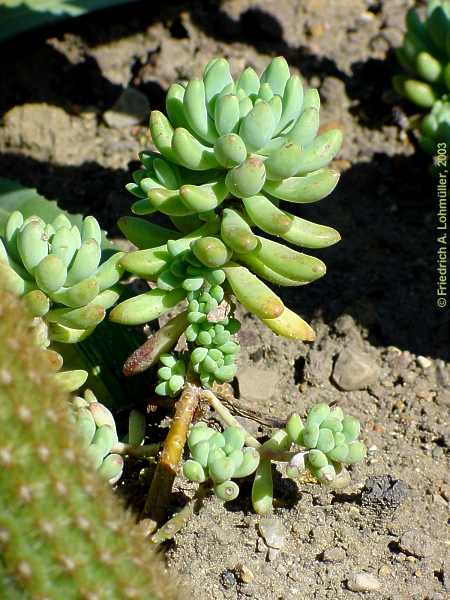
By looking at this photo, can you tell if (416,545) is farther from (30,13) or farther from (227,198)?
(30,13)

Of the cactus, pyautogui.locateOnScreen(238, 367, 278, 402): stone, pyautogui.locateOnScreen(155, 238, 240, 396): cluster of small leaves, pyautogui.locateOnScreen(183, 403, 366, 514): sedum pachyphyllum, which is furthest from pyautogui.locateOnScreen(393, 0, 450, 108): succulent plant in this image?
the cactus

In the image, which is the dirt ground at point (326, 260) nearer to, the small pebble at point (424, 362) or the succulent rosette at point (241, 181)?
the small pebble at point (424, 362)

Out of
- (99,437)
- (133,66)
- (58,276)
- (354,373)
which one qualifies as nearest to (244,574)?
(99,437)

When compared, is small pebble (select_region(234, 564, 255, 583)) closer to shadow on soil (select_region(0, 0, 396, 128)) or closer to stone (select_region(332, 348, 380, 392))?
stone (select_region(332, 348, 380, 392))

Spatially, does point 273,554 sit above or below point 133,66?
below

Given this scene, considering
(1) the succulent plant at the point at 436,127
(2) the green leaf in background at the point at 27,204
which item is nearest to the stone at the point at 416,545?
(2) the green leaf in background at the point at 27,204

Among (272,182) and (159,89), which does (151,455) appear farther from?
(159,89)
